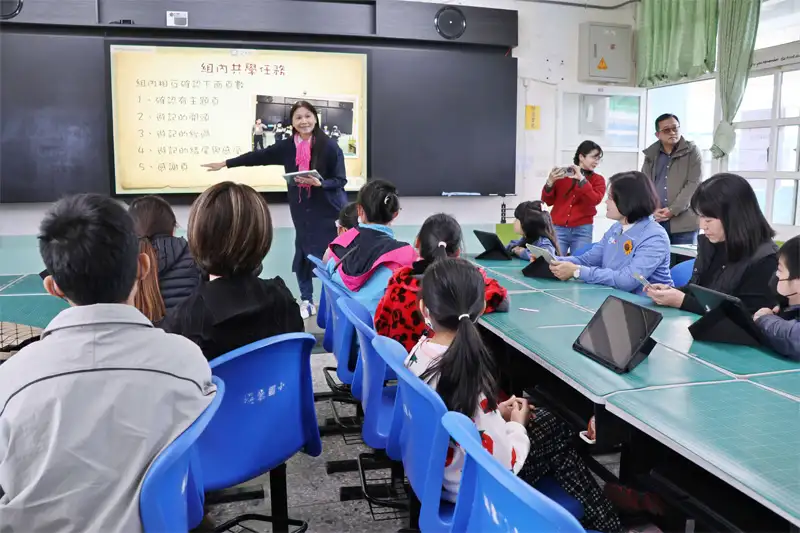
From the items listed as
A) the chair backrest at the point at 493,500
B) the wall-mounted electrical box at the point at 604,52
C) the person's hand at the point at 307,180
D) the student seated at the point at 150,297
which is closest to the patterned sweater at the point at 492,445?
the chair backrest at the point at 493,500

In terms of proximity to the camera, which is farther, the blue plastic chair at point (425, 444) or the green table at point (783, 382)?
the green table at point (783, 382)

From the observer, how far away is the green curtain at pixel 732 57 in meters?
4.53

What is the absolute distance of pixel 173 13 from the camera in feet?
15.2

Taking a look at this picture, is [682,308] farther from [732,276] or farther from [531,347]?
[531,347]

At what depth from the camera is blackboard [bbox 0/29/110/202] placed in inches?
177

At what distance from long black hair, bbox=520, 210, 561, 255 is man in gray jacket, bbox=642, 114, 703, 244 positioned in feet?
5.14

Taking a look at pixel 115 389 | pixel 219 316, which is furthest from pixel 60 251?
pixel 219 316

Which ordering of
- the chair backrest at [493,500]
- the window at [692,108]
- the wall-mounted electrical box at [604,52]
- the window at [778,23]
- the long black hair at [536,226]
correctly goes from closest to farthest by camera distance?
the chair backrest at [493,500] → the long black hair at [536,226] → the window at [778,23] → the window at [692,108] → the wall-mounted electrical box at [604,52]

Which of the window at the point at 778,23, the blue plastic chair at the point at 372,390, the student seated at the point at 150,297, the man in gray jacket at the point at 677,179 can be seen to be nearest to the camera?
the blue plastic chair at the point at 372,390

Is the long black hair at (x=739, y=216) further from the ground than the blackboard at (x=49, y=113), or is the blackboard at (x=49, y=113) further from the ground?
the blackboard at (x=49, y=113)

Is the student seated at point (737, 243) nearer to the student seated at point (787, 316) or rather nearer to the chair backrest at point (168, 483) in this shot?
the student seated at point (787, 316)

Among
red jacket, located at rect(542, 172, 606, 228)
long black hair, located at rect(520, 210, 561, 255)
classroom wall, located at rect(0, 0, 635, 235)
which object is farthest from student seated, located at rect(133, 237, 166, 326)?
classroom wall, located at rect(0, 0, 635, 235)

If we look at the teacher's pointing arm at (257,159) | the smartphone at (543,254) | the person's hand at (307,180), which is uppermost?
the teacher's pointing arm at (257,159)

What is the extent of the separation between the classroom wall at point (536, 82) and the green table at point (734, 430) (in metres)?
4.10
